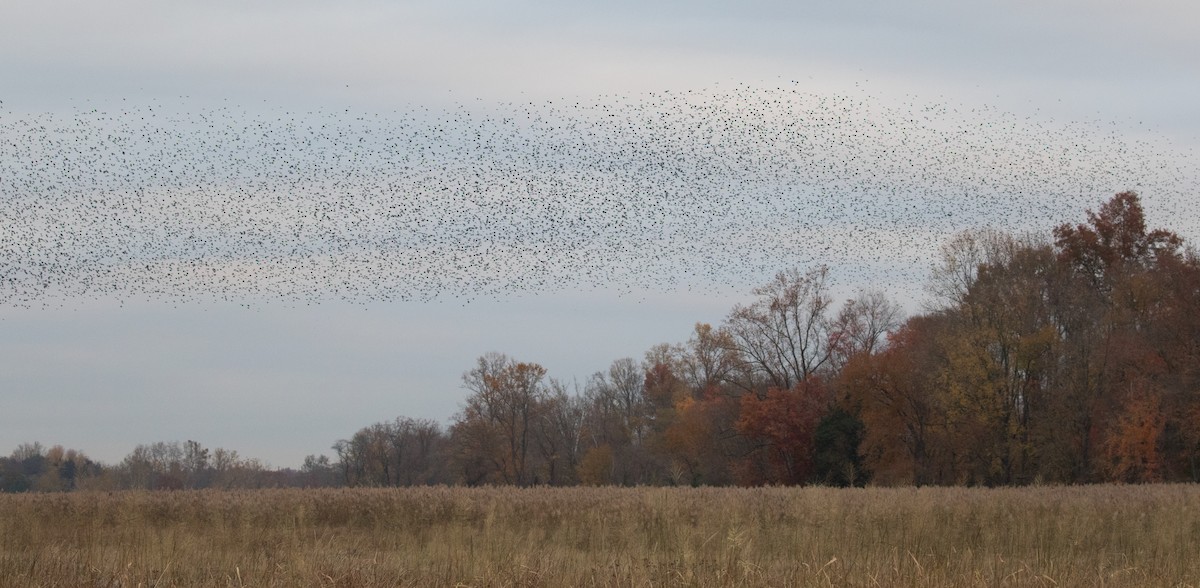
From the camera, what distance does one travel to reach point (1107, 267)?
57.5 m

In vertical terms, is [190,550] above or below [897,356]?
below

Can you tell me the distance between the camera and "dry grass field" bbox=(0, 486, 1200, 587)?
8.66 meters

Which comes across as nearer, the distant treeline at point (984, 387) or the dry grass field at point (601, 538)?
the dry grass field at point (601, 538)

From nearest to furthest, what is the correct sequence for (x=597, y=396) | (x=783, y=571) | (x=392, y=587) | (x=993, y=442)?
(x=392, y=587) → (x=783, y=571) → (x=993, y=442) → (x=597, y=396)

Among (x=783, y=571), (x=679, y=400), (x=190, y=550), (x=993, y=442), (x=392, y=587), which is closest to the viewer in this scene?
(x=392, y=587)

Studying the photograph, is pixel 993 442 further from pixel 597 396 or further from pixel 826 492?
pixel 597 396

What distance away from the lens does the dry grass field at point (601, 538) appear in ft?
28.4

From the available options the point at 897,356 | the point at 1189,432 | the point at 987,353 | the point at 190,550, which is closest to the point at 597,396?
the point at 897,356

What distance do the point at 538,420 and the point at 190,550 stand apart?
2941 inches

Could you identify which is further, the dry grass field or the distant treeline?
the distant treeline

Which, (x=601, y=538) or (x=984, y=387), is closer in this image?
(x=601, y=538)

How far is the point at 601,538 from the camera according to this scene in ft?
56.6

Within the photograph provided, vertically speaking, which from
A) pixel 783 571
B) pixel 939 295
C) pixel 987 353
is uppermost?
pixel 939 295

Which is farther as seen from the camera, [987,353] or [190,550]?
[987,353]
